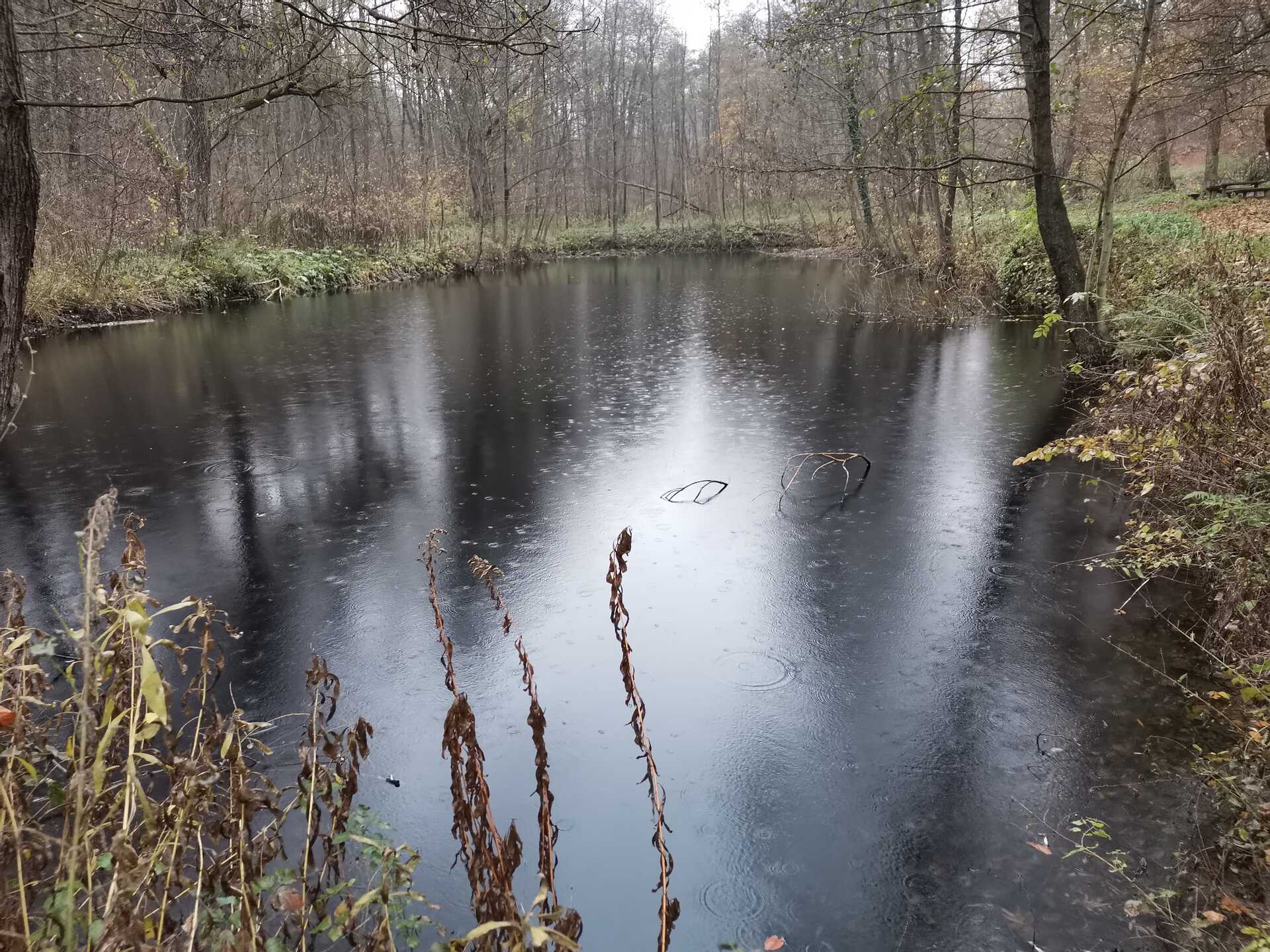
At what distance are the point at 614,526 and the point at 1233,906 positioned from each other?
14.1 ft

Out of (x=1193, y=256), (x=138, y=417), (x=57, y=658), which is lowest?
(x=57, y=658)

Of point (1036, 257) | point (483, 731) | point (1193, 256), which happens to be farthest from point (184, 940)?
point (1036, 257)

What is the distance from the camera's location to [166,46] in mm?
5457

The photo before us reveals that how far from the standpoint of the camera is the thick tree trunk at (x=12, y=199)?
378 cm

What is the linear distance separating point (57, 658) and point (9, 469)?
420cm

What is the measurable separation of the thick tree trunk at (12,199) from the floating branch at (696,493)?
436 centimetres

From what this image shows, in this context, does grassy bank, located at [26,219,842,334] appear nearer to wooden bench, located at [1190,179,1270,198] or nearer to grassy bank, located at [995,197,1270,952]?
wooden bench, located at [1190,179,1270,198]

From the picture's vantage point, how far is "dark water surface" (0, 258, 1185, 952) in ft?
10.5

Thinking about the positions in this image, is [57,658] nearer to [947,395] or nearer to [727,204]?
[947,395]

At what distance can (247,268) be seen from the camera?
19.7 meters

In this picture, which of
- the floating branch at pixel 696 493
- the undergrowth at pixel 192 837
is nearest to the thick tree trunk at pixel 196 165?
the floating branch at pixel 696 493

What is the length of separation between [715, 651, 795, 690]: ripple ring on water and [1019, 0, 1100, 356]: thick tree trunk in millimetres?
5935

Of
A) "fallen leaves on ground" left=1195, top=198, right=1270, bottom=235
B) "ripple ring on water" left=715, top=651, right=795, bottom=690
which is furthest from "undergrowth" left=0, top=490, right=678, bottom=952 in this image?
"fallen leaves on ground" left=1195, top=198, right=1270, bottom=235

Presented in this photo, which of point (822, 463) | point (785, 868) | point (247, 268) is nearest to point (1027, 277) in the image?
point (822, 463)
